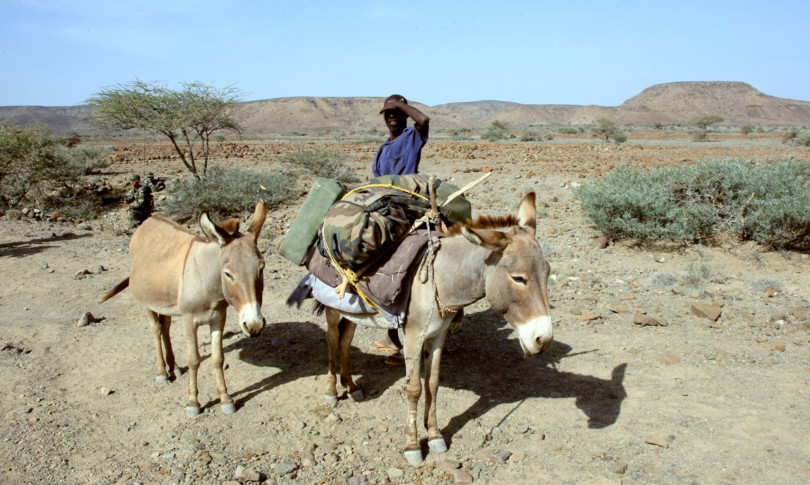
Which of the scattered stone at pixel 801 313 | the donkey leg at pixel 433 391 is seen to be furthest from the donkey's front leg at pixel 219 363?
the scattered stone at pixel 801 313

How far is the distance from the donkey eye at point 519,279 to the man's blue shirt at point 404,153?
1.53m

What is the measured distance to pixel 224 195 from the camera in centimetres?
1264

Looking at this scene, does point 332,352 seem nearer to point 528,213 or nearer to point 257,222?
point 257,222

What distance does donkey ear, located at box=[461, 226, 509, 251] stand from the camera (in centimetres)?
279

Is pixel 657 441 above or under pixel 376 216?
under

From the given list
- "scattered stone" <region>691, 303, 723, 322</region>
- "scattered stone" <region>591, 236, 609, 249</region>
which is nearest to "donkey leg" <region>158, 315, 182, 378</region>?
"scattered stone" <region>691, 303, 723, 322</region>

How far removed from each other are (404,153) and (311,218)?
955mm

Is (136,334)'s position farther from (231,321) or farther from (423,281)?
(423,281)

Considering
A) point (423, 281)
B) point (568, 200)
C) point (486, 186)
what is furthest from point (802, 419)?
point (486, 186)

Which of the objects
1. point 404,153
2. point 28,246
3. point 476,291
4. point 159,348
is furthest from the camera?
point 28,246

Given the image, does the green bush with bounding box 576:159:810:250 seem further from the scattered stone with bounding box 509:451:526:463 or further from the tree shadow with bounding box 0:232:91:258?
the tree shadow with bounding box 0:232:91:258

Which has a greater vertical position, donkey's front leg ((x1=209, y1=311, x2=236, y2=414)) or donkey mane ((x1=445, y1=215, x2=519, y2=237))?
donkey mane ((x1=445, y1=215, x2=519, y2=237))

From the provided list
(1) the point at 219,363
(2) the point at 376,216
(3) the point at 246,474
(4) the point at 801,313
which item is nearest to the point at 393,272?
(2) the point at 376,216

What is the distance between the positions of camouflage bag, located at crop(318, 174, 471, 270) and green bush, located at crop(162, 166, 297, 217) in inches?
357
